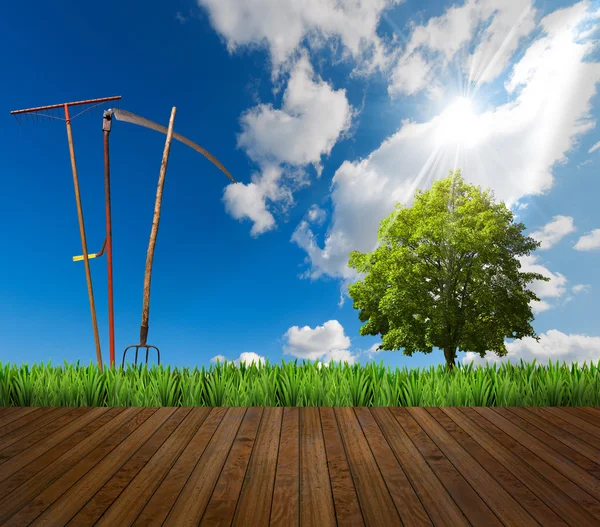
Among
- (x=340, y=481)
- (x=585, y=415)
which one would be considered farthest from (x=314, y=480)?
(x=585, y=415)

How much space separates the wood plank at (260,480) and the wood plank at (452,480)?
3.19 feet

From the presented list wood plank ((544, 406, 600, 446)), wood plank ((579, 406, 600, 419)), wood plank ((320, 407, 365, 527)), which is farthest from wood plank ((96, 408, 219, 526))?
wood plank ((579, 406, 600, 419))

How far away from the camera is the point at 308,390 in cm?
470

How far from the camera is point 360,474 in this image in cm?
280

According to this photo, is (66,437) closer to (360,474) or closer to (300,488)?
(300,488)

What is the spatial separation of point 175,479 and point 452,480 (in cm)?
158

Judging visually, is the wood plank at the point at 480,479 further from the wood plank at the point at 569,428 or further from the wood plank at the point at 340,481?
the wood plank at the point at 569,428

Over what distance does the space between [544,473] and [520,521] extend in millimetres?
744

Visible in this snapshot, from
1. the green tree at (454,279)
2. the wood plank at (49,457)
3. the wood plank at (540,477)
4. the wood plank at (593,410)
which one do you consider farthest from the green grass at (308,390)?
the green tree at (454,279)

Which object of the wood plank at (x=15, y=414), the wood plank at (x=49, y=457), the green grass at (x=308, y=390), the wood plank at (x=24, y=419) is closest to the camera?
the wood plank at (x=49, y=457)

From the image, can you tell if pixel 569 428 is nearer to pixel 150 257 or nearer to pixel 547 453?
pixel 547 453

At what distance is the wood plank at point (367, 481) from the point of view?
232 centimetres

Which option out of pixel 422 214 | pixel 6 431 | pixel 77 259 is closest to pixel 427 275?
pixel 422 214

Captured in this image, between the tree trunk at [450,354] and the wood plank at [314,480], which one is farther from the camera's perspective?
the tree trunk at [450,354]
